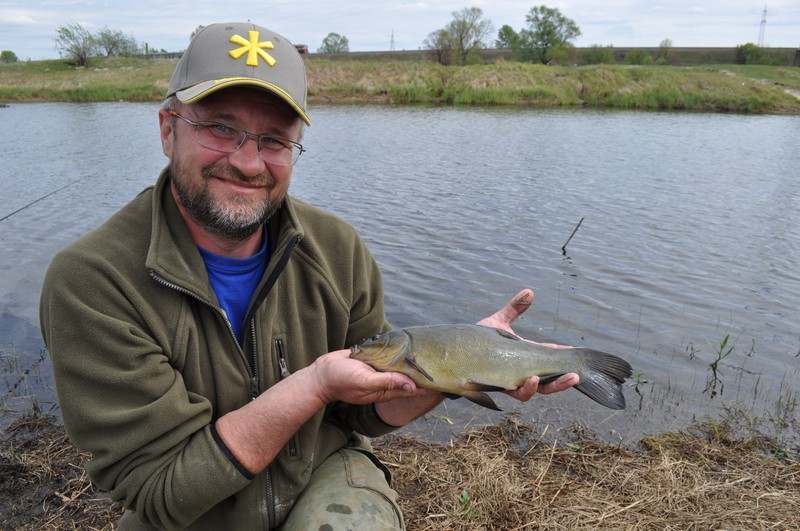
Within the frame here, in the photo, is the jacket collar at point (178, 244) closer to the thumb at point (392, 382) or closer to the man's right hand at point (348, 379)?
the man's right hand at point (348, 379)

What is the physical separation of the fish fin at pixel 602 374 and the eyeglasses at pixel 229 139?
157cm

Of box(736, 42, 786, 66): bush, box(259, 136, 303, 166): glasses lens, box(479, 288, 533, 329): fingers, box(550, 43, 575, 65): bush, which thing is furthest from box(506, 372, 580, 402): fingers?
box(736, 42, 786, 66): bush

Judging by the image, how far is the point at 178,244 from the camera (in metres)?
2.46

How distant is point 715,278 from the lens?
941cm

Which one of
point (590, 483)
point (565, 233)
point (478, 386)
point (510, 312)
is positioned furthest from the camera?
point (565, 233)

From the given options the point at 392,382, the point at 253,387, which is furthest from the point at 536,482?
the point at 253,387

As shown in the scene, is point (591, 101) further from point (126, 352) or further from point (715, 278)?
point (126, 352)

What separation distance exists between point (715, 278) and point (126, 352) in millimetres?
9069

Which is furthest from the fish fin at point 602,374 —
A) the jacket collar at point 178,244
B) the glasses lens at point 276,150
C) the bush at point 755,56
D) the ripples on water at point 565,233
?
the bush at point 755,56

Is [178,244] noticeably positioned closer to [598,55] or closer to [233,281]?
[233,281]

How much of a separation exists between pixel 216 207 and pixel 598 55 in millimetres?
72026

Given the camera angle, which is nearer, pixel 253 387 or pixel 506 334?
pixel 253 387

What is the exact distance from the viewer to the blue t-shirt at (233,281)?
2568 millimetres

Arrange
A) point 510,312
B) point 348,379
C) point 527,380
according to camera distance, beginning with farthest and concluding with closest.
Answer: point 510,312 < point 527,380 < point 348,379
